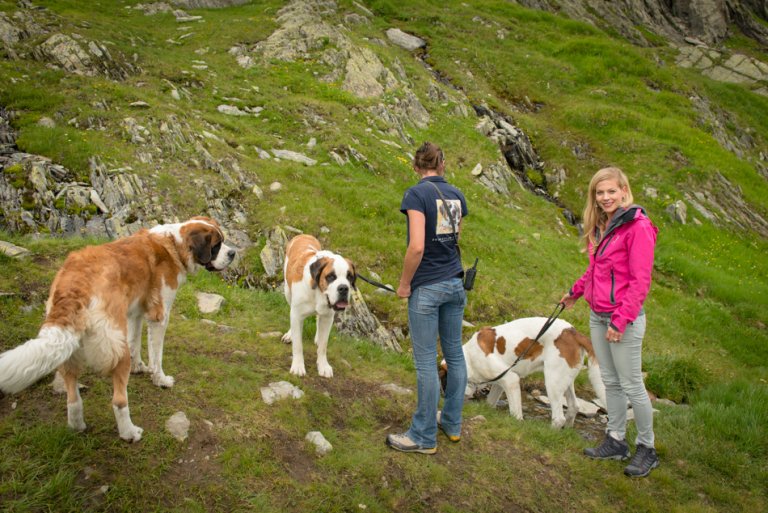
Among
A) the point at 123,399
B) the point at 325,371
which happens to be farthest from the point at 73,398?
the point at 325,371

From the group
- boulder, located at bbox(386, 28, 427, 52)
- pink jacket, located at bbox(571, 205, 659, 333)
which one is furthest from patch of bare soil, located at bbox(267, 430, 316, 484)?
boulder, located at bbox(386, 28, 427, 52)

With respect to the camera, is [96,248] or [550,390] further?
[550,390]

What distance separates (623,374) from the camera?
490 cm

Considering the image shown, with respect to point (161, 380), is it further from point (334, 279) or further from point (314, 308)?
point (334, 279)

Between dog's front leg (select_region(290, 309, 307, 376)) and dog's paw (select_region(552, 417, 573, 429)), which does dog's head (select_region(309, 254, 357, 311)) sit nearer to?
dog's front leg (select_region(290, 309, 307, 376))

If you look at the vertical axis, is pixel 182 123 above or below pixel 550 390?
below

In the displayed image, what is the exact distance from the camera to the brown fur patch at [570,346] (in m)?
6.75

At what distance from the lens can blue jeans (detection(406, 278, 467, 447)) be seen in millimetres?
4680

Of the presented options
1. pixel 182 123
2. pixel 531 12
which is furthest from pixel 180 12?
pixel 531 12

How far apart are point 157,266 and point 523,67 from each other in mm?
32637

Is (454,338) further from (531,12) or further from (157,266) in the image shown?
(531,12)

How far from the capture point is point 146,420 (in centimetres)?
441

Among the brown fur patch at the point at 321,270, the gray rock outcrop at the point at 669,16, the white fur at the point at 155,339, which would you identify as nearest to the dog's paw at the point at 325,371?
the brown fur patch at the point at 321,270

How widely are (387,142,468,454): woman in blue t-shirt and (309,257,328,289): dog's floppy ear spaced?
1.44 metres
